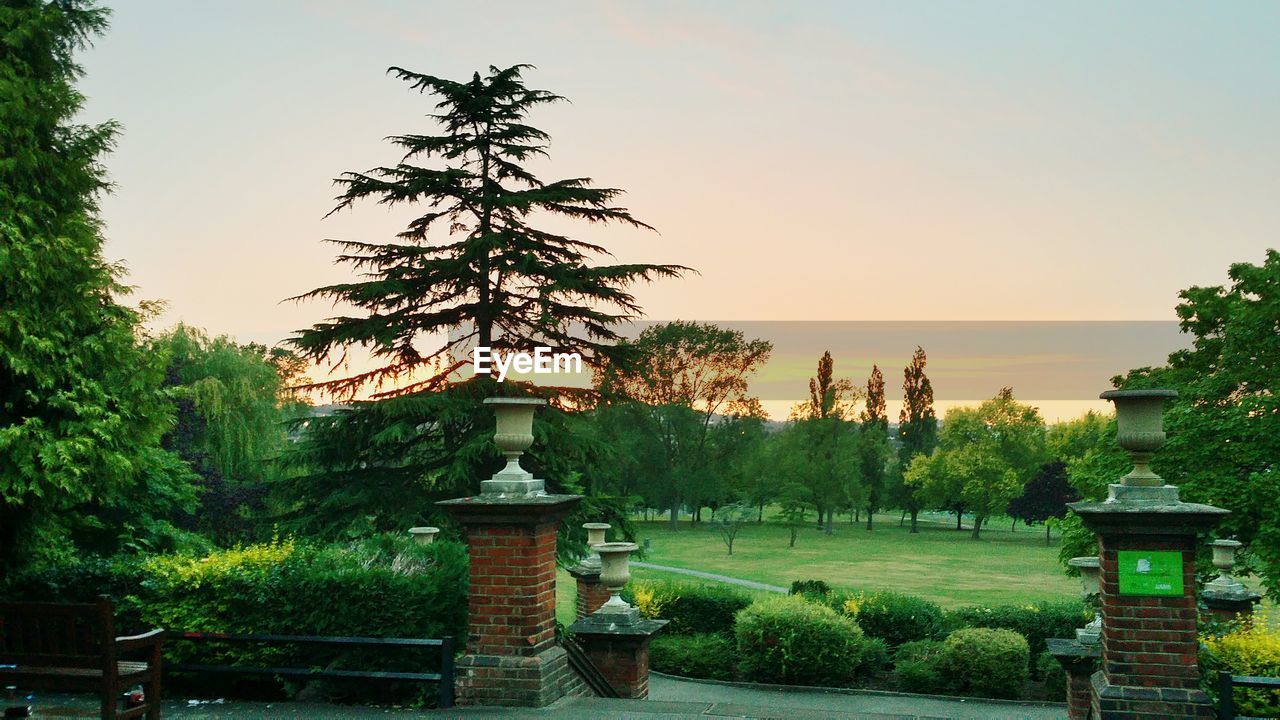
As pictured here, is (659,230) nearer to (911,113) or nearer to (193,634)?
(911,113)

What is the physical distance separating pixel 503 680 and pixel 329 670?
66.7 inches

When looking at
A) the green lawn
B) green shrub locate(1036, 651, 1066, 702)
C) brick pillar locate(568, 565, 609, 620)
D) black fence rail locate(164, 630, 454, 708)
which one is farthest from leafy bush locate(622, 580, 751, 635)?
the green lawn

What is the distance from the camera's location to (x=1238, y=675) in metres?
6.44

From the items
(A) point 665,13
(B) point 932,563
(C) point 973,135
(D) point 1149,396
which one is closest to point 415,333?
(A) point 665,13

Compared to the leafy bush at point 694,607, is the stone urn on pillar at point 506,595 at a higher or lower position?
higher

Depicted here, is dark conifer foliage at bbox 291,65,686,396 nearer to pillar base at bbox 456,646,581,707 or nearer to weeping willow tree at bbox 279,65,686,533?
weeping willow tree at bbox 279,65,686,533

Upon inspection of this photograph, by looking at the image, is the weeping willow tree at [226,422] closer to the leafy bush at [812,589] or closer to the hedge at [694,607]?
the hedge at [694,607]

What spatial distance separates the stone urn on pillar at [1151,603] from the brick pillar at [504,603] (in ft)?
13.4

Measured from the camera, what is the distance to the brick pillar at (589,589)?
47.2ft

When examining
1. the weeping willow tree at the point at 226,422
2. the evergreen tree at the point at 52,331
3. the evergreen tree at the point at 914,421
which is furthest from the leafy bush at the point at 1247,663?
the evergreen tree at the point at 914,421

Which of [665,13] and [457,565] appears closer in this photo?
[457,565]

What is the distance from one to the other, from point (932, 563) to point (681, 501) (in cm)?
2203

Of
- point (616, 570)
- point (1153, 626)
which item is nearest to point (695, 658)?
point (616, 570)

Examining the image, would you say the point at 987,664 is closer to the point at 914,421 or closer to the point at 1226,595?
the point at 1226,595
